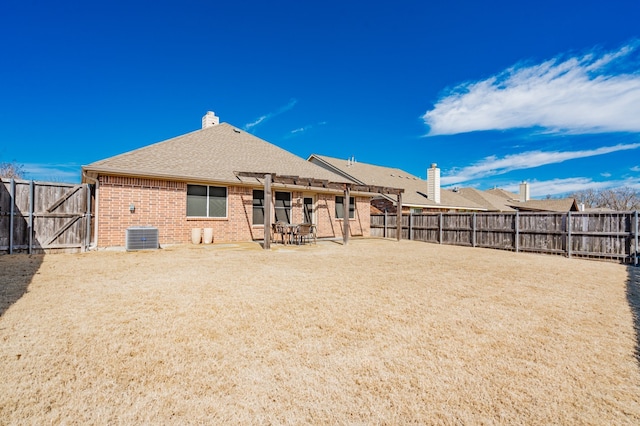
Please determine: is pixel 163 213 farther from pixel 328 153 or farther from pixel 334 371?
pixel 328 153

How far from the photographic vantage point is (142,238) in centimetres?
978

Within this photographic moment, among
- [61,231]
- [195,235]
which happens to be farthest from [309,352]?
[61,231]

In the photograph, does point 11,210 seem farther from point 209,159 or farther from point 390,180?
point 390,180

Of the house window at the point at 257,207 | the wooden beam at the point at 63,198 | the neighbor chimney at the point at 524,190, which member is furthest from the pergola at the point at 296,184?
the neighbor chimney at the point at 524,190

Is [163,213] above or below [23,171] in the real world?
below

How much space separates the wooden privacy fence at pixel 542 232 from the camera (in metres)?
10.3

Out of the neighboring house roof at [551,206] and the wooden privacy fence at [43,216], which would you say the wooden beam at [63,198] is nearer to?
the wooden privacy fence at [43,216]

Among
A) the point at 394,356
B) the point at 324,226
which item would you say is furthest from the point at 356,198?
the point at 394,356

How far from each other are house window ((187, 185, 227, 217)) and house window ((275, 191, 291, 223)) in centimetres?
254

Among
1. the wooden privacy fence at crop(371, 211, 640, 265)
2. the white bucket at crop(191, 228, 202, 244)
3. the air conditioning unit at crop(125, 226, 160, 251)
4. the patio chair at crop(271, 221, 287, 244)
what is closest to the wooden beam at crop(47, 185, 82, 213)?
the air conditioning unit at crop(125, 226, 160, 251)

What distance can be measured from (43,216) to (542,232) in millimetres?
17461

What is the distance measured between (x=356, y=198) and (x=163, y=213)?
407 inches

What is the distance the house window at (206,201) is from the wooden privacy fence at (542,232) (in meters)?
10.2

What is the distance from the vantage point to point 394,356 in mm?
2939
